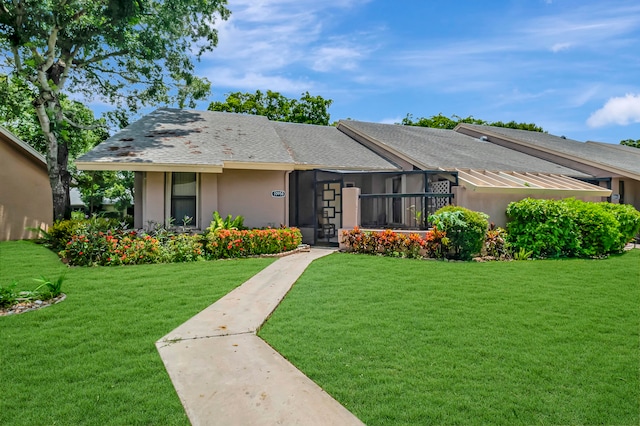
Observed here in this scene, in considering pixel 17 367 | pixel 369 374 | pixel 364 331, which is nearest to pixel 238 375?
pixel 369 374

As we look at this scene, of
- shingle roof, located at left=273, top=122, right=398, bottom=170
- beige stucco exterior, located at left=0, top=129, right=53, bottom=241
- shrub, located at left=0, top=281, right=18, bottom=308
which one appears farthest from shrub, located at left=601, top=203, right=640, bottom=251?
beige stucco exterior, located at left=0, top=129, right=53, bottom=241

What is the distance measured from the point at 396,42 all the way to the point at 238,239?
7.91 m

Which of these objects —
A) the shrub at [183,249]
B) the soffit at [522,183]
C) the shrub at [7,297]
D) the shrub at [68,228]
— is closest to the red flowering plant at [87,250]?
the shrub at [183,249]

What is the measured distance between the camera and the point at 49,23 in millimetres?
14656

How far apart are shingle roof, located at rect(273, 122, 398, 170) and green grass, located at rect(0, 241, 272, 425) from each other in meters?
7.77

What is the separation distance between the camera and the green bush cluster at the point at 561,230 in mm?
12227

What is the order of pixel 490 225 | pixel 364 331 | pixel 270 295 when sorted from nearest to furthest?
pixel 364 331
pixel 270 295
pixel 490 225

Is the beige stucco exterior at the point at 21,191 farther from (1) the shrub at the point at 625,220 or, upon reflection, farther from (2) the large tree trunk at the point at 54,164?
(1) the shrub at the point at 625,220

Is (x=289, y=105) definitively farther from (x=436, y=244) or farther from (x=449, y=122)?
(x=436, y=244)

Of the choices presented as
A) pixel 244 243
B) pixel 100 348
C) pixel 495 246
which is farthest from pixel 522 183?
pixel 100 348

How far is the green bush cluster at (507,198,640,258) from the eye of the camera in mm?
12227

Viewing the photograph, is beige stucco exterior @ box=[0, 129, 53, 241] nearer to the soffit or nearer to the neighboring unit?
the neighboring unit

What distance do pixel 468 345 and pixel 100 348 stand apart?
4546 mm

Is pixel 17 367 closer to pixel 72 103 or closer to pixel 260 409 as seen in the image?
pixel 260 409
